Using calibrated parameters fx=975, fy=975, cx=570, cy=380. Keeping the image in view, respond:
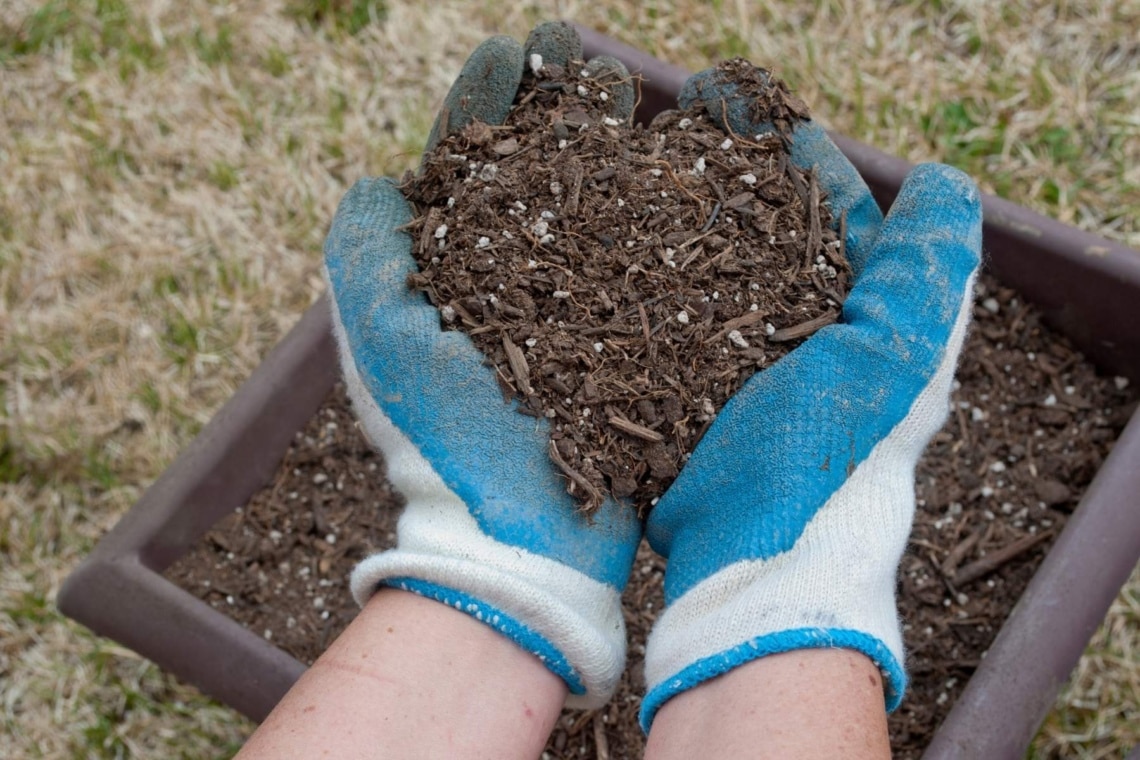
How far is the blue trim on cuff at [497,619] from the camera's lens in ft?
3.81

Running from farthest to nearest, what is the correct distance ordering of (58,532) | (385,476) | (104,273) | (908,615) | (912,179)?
(104,273), (58,532), (385,476), (908,615), (912,179)

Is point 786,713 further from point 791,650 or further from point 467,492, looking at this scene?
point 467,492

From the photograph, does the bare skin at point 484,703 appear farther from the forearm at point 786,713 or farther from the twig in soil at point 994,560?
the twig in soil at point 994,560

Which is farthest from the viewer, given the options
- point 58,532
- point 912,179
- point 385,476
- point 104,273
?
point 104,273

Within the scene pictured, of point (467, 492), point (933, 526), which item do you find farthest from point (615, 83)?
point (933, 526)

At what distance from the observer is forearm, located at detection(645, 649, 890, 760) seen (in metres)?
1.02

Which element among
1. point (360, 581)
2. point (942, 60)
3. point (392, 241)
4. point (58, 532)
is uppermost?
point (942, 60)

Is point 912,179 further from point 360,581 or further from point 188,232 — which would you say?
point 188,232

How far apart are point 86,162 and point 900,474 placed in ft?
6.79

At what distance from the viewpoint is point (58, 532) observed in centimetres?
209

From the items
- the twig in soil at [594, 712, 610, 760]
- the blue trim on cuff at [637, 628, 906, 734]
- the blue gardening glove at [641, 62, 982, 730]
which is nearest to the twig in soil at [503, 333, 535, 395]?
the blue gardening glove at [641, 62, 982, 730]

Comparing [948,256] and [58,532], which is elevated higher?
[948,256]

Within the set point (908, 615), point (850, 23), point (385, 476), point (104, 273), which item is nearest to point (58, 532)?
point (104, 273)

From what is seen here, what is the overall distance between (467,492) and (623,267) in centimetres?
36
